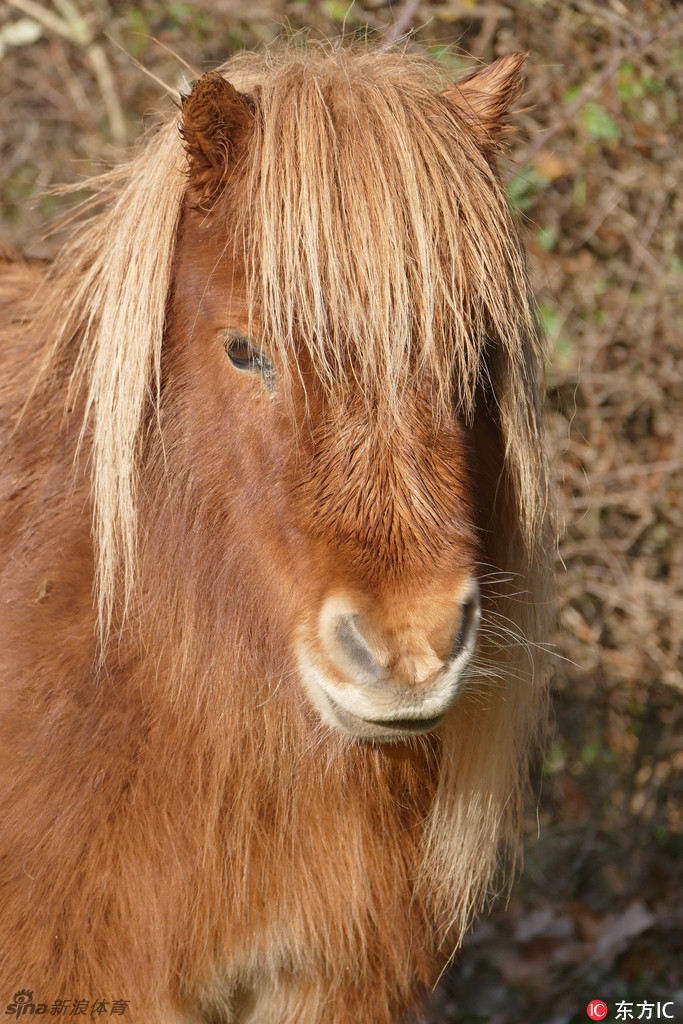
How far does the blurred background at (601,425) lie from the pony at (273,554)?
5.21 ft

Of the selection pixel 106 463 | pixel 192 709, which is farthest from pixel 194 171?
pixel 192 709

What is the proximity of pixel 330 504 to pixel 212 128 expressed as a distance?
2.24 ft

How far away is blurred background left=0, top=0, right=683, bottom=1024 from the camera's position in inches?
138

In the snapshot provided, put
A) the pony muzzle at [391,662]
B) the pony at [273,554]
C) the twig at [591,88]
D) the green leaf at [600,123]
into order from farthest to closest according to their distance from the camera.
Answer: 1. the green leaf at [600,123]
2. the twig at [591,88]
3. the pony at [273,554]
4. the pony muzzle at [391,662]

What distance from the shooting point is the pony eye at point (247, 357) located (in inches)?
64.0

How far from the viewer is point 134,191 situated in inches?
74.8

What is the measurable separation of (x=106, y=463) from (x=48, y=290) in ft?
2.21

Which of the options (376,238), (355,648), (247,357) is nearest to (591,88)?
(376,238)

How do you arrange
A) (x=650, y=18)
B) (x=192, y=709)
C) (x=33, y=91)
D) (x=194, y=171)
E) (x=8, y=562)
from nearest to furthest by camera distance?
1. (x=194, y=171)
2. (x=192, y=709)
3. (x=8, y=562)
4. (x=650, y=18)
5. (x=33, y=91)

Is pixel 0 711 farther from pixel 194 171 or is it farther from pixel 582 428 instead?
pixel 582 428
